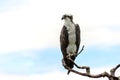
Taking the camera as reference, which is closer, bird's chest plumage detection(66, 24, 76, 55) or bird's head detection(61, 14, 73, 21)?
bird's chest plumage detection(66, 24, 76, 55)

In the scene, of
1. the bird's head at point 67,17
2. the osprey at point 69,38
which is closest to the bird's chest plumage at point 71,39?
the osprey at point 69,38

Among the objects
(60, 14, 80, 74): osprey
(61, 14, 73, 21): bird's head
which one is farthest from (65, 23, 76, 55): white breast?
(61, 14, 73, 21): bird's head

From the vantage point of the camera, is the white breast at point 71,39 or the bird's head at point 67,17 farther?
the bird's head at point 67,17

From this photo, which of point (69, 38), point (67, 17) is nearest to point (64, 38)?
point (69, 38)

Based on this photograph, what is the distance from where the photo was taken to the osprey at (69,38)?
13.3 meters

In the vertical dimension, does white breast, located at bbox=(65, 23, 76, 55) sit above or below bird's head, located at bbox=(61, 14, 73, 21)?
below

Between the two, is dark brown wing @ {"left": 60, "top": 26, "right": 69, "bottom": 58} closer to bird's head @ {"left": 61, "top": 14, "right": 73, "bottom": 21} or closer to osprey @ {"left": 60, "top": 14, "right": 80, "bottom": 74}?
osprey @ {"left": 60, "top": 14, "right": 80, "bottom": 74}

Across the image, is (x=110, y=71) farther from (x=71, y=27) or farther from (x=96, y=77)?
(x=71, y=27)

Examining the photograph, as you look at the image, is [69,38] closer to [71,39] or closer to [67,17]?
[71,39]

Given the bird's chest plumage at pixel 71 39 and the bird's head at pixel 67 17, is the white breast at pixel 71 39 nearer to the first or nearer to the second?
the bird's chest plumage at pixel 71 39

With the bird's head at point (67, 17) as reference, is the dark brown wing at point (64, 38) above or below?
below

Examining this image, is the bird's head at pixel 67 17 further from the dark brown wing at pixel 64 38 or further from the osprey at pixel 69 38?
the dark brown wing at pixel 64 38

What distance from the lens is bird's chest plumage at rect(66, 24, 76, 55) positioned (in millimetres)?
Result: 13336

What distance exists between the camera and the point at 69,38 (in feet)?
44.5
